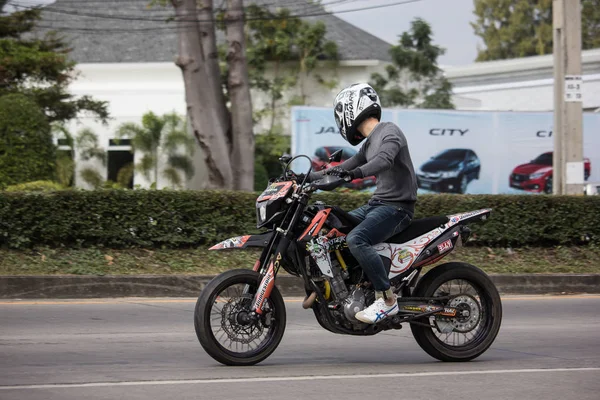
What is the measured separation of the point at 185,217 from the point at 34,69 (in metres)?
13.6

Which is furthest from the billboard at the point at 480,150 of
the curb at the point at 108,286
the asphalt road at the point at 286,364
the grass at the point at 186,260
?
the asphalt road at the point at 286,364

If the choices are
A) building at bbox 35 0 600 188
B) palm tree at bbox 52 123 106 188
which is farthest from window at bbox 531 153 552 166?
palm tree at bbox 52 123 106 188

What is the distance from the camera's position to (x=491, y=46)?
215 feet

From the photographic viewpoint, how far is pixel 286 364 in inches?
286

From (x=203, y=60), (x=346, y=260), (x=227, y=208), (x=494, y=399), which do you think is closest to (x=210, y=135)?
(x=203, y=60)

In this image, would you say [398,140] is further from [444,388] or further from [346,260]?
[444,388]

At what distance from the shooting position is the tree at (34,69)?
25.2 meters

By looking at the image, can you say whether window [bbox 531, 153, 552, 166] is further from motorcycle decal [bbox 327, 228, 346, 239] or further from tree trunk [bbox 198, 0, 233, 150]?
motorcycle decal [bbox 327, 228, 346, 239]

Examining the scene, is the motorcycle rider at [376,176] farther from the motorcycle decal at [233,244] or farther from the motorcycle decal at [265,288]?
the motorcycle decal at [233,244]

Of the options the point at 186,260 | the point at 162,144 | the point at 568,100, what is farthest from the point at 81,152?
the point at 568,100

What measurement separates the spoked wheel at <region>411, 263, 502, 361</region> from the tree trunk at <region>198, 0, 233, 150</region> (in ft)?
42.0

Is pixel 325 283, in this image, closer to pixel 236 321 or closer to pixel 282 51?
pixel 236 321

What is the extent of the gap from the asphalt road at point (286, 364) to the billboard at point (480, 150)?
49.4 ft

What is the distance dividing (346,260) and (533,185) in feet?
64.0
